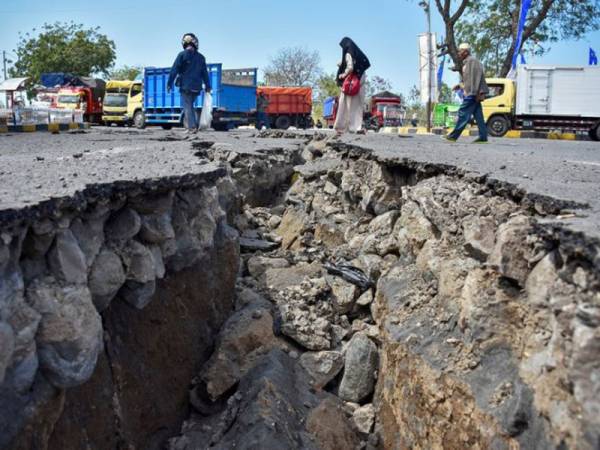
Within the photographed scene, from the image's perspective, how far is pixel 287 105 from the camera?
27.1m

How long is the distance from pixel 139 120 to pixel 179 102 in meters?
2.85

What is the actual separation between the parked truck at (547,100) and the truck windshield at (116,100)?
559 inches

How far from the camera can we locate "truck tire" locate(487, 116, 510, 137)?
19547mm

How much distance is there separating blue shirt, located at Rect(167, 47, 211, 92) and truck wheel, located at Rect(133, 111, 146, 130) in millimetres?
12149

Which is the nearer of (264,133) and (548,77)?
(264,133)

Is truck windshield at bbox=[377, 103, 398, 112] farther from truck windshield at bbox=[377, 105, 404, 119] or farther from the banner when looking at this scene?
the banner

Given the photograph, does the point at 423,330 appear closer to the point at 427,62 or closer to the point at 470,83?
the point at 470,83

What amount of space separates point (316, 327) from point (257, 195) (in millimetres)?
3207

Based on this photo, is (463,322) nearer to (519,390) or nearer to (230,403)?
(519,390)

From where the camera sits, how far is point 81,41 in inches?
1646

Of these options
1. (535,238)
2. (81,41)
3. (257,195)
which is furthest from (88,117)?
(535,238)

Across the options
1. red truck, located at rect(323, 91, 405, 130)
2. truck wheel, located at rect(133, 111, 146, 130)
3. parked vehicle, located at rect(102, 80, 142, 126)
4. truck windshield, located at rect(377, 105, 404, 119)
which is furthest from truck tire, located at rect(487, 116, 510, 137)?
parked vehicle, located at rect(102, 80, 142, 126)

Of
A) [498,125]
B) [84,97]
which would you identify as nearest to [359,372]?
[498,125]

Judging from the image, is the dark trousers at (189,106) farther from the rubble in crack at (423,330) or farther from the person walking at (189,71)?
the rubble in crack at (423,330)
